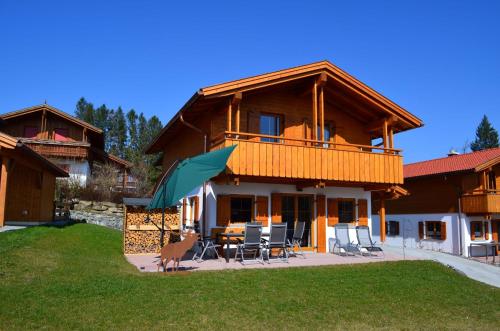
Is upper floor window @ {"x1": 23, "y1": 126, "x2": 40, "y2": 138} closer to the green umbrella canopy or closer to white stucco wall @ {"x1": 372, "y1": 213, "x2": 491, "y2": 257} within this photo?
the green umbrella canopy

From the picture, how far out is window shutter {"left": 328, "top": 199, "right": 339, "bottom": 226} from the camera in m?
14.4

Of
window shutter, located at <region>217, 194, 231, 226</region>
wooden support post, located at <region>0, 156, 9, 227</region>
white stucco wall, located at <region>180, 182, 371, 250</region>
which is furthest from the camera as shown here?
wooden support post, located at <region>0, 156, 9, 227</region>

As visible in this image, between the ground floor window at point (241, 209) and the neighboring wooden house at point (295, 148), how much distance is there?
31 millimetres

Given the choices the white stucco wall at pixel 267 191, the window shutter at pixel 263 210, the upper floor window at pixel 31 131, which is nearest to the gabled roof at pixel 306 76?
the white stucco wall at pixel 267 191

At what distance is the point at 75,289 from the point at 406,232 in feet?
71.1

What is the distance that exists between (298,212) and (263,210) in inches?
55.5

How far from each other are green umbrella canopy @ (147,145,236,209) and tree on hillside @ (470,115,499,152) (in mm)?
53525

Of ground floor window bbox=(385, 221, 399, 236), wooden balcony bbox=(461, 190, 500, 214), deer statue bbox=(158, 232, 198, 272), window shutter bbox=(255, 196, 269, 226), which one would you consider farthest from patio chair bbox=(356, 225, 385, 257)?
ground floor window bbox=(385, 221, 399, 236)

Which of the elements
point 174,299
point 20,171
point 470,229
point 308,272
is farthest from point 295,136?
point 470,229

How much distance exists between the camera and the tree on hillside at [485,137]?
180 feet

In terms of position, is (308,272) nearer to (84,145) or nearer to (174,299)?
(174,299)

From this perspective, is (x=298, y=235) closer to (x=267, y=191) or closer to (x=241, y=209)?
(x=267, y=191)

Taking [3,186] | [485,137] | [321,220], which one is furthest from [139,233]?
[485,137]

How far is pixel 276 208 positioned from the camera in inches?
535
